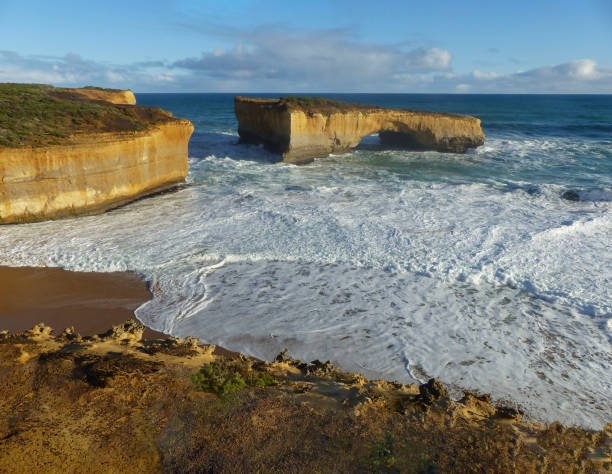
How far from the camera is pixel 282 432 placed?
308cm

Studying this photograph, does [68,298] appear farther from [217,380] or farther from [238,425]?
[238,425]

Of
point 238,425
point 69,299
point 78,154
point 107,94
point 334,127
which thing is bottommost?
point 69,299

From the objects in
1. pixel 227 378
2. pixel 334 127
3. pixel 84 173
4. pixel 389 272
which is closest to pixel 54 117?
pixel 84 173

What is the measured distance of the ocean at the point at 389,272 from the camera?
5426 mm

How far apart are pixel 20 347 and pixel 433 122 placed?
71.3ft

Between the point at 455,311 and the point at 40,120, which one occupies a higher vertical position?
the point at 40,120

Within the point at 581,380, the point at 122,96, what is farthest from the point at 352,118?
the point at 581,380

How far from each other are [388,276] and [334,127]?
1435 centimetres

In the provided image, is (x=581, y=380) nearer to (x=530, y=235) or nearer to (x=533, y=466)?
(x=533, y=466)

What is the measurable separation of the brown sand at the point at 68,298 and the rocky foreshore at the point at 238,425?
7.34ft

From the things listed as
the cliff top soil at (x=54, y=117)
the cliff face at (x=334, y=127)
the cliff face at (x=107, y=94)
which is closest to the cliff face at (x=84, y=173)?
the cliff top soil at (x=54, y=117)

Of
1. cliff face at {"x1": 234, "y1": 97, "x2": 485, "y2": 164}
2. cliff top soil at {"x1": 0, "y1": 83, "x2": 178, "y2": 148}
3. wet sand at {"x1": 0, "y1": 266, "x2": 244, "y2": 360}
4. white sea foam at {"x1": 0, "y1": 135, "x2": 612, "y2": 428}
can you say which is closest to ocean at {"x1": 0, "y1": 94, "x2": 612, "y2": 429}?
white sea foam at {"x1": 0, "y1": 135, "x2": 612, "y2": 428}

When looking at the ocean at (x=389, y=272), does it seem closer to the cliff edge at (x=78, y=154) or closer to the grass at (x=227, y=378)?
the cliff edge at (x=78, y=154)

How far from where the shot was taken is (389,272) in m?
7.89
